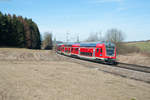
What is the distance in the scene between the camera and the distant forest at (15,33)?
196 feet

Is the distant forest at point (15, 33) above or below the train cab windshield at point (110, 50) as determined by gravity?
above

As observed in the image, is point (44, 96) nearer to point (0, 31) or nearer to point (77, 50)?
point (77, 50)

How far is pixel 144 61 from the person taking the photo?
84.5ft

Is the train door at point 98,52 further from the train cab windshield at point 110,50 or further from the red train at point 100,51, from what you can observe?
the train cab windshield at point 110,50

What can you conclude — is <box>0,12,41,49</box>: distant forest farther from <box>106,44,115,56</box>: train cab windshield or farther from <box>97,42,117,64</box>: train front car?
<box>106,44,115,56</box>: train cab windshield

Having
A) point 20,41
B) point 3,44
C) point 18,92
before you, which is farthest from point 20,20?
point 18,92

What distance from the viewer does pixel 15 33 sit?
213ft

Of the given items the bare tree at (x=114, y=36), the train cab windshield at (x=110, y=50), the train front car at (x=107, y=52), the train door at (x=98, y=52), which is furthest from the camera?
the bare tree at (x=114, y=36)

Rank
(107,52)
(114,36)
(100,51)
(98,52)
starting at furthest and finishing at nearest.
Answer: (114,36) → (98,52) → (100,51) → (107,52)

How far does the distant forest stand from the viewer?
5969cm

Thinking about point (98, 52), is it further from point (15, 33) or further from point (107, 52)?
point (15, 33)

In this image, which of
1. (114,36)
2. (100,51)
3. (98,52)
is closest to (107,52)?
(100,51)

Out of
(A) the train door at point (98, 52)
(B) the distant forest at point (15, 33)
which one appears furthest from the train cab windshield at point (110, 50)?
(B) the distant forest at point (15, 33)

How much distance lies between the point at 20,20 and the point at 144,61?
2451 inches
